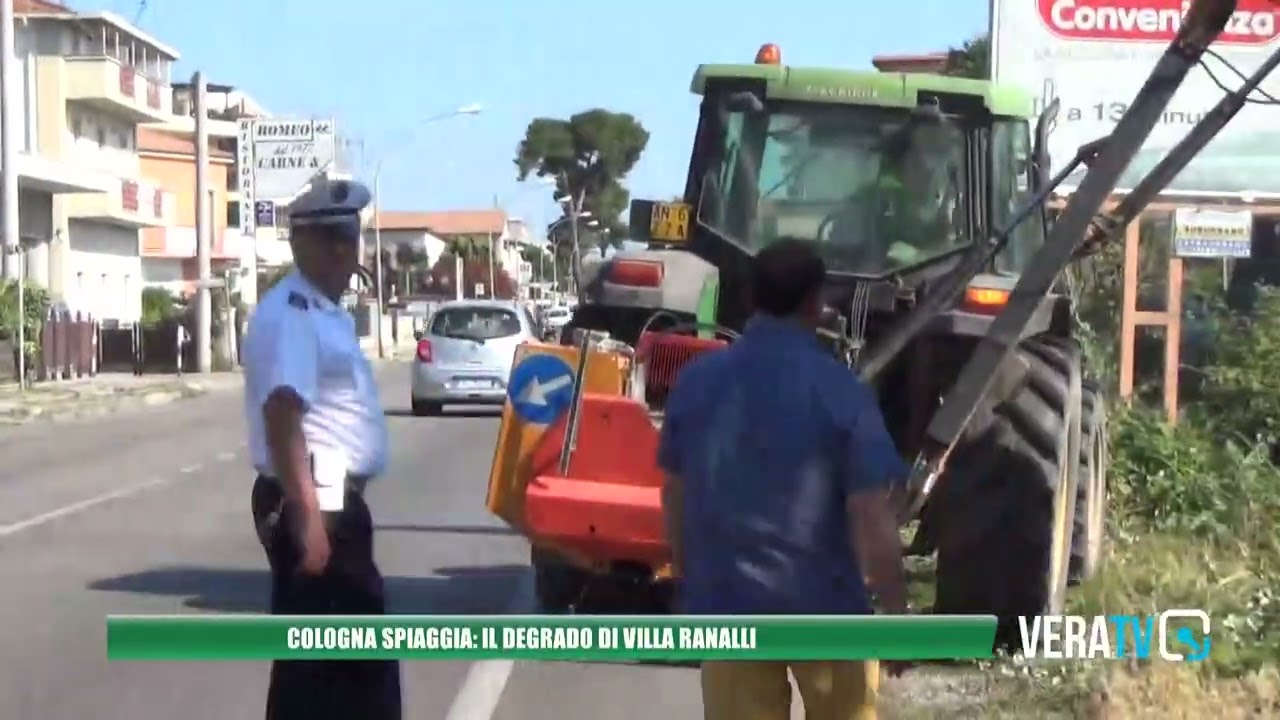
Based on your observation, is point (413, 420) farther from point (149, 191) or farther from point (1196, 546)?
point (149, 191)

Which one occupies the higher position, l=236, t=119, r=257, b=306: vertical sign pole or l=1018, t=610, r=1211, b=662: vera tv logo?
l=236, t=119, r=257, b=306: vertical sign pole

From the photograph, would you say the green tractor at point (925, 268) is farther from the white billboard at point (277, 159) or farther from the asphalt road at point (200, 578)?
the white billboard at point (277, 159)

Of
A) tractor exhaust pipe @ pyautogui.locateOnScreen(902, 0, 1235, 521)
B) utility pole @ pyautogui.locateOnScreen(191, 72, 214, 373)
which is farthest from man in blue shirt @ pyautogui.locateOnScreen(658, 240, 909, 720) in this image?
utility pole @ pyautogui.locateOnScreen(191, 72, 214, 373)

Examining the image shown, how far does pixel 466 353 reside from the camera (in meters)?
26.6

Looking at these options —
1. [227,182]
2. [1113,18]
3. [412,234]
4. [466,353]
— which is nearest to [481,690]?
[1113,18]

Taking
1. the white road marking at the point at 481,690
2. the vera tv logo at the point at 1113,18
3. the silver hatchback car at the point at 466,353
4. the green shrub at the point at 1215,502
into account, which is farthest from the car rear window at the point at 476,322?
the white road marking at the point at 481,690

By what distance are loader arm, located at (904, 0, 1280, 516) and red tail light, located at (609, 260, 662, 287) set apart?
1.69 metres

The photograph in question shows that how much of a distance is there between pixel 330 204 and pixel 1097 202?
298cm

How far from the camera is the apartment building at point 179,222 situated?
71.0 metres

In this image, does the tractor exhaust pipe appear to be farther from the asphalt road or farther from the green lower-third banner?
the asphalt road

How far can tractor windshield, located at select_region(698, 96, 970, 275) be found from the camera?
29.6 feet

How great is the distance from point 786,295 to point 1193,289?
48.3 ft

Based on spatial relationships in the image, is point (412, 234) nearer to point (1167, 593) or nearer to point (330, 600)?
point (1167, 593)

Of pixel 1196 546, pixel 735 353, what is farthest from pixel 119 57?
pixel 735 353
